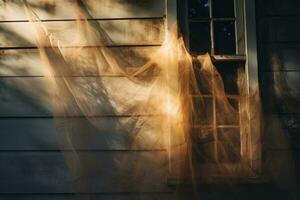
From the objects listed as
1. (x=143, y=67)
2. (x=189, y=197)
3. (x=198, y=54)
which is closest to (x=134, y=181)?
(x=189, y=197)

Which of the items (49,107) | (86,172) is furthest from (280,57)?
(49,107)

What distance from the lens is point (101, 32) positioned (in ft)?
15.7

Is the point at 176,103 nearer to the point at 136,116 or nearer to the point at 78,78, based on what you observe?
the point at 136,116

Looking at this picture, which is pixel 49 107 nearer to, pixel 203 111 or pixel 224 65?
pixel 203 111

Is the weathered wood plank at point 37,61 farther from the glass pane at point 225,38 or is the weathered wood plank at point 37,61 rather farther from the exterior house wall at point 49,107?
the glass pane at point 225,38

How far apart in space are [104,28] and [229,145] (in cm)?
186

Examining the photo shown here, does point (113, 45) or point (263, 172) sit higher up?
point (113, 45)

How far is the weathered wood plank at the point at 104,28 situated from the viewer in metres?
4.77

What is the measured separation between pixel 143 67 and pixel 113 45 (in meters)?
0.42

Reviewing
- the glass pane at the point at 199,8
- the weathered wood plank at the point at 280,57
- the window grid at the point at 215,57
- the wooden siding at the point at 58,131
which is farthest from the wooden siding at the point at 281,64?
the wooden siding at the point at 58,131

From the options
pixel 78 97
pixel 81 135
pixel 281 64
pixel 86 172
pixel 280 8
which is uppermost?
pixel 280 8

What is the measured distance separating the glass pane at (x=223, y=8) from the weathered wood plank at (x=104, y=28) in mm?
658

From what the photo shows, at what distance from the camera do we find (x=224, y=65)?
16.0ft

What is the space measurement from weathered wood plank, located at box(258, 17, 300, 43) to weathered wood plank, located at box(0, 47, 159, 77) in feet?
3.98
